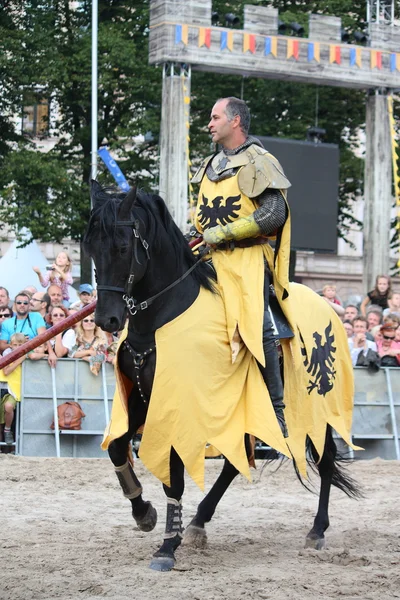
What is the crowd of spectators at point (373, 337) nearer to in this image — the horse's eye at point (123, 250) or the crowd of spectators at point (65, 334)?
the crowd of spectators at point (65, 334)

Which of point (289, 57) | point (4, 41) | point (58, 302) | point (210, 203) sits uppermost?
point (4, 41)

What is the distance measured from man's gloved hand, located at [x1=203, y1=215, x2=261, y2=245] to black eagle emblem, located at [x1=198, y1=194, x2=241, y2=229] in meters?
0.08

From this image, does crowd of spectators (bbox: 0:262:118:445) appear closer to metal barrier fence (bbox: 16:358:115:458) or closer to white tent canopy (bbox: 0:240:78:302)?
metal barrier fence (bbox: 16:358:115:458)

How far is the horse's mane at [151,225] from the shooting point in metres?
5.88

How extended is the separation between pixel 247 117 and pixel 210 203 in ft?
1.85

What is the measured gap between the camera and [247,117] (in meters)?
6.62

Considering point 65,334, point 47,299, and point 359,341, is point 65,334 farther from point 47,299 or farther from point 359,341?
point 359,341

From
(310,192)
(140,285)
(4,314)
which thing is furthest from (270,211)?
(310,192)

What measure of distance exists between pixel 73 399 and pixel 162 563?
192 inches

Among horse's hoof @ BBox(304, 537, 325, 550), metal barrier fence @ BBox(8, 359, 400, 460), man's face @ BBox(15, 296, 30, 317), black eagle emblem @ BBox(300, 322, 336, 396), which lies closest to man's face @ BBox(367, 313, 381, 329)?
metal barrier fence @ BBox(8, 359, 400, 460)

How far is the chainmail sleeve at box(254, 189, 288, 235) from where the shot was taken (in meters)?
6.37

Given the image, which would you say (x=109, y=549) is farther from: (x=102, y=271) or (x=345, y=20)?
(x=345, y=20)

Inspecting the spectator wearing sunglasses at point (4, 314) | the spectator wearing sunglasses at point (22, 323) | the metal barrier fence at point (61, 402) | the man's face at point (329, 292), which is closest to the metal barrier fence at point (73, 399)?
the metal barrier fence at point (61, 402)

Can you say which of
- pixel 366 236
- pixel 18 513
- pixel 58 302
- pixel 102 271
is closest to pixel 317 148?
pixel 366 236
